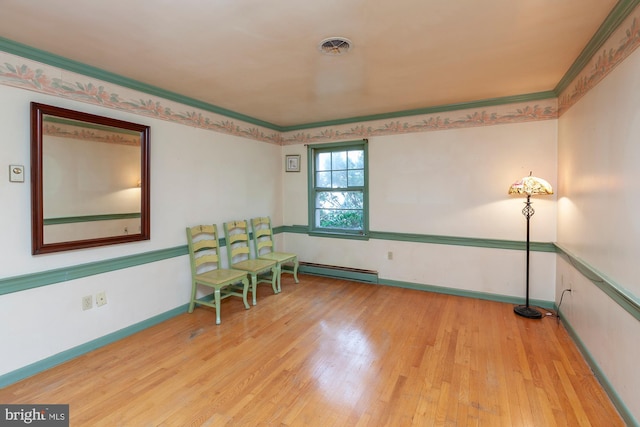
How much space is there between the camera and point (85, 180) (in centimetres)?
259

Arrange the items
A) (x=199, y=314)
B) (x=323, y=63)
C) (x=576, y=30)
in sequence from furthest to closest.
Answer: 1. (x=199, y=314)
2. (x=323, y=63)
3. (x=576, y=30)

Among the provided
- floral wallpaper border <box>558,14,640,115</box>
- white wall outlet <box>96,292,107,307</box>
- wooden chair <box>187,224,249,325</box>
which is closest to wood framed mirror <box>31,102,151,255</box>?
white wall outlet <box>96,292,107,307</box>

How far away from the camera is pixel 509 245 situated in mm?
3570

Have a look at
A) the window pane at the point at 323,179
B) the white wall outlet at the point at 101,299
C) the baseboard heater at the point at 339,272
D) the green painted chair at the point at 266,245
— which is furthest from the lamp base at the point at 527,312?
the white wall outlet at the point at 101,299

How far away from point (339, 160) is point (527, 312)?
9.98ft

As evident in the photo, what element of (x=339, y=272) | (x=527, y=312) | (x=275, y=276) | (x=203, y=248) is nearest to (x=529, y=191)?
(x=527, y=312)

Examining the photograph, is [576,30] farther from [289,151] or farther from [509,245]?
[289,151]

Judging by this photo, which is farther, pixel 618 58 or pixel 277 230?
pixel 277 230

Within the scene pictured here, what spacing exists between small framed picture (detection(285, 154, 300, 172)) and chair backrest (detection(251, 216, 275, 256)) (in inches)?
37.0

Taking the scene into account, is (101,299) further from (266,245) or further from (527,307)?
(527,307)

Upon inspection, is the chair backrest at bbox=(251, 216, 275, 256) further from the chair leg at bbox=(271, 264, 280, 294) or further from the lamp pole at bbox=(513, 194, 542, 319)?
the lamp pole at bbox=(513, 194, 542, 319)

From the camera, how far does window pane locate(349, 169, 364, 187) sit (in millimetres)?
→ 4520

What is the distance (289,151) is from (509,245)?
3.37m

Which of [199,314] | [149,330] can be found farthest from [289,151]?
[149,330]
